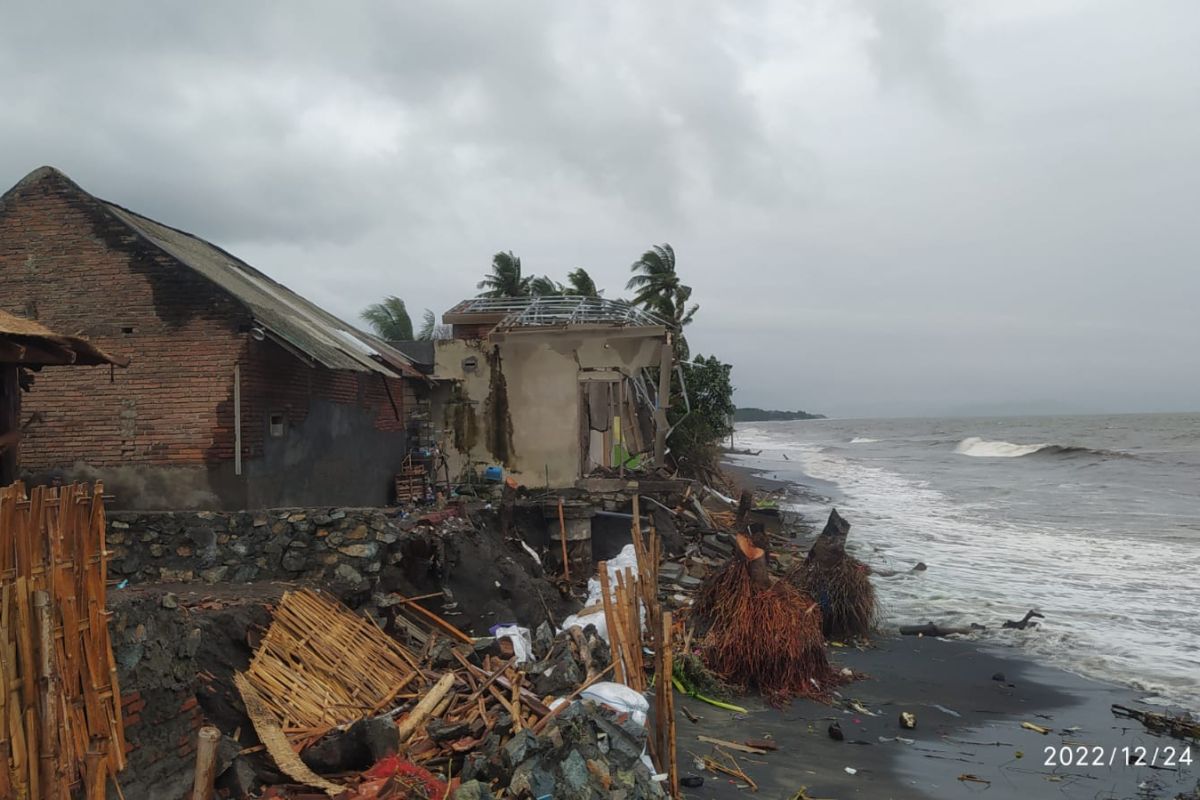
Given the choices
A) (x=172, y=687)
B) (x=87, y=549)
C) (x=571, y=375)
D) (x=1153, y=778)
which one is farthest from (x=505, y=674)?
(x=571, y=375)

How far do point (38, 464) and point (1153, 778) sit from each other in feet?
48.4

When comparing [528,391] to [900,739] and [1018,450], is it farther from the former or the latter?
[1018,450]

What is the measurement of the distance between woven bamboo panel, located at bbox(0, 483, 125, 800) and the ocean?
12.7m

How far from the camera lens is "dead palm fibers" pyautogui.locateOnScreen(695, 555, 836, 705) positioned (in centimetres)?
1127

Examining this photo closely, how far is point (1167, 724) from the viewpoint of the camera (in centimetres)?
1013

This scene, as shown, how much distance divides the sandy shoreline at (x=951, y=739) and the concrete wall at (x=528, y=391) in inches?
328

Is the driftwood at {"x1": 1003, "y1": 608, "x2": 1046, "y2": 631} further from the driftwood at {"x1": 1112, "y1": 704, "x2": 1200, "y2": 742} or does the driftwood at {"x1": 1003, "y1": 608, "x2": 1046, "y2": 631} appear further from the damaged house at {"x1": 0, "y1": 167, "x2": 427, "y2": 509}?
the damaged house at {"x1": 0, "y1": 167, "x2": 427, "y2": 509}

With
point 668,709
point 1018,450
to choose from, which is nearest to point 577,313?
point 668,709

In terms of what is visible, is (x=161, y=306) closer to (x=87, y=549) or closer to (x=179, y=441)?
(x=179, y=441)

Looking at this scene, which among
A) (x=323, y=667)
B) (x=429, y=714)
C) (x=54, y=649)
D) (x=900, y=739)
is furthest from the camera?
(x=900, y=739)

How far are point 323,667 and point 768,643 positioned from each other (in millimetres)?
5934

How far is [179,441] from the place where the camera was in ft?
39.7

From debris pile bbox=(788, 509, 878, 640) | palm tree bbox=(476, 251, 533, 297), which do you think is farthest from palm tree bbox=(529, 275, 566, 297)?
debris pile bbox=(788, 509, 878, 640)
